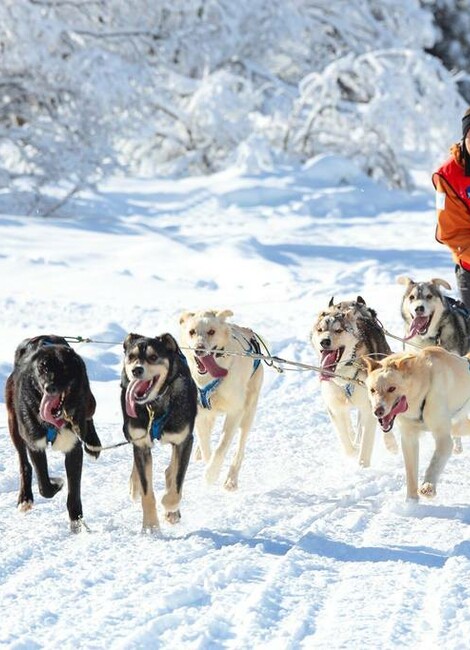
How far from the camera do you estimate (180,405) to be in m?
4.84

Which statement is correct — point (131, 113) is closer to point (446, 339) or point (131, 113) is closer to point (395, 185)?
point (395, 185)

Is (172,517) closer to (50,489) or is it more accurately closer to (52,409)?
(50,489)

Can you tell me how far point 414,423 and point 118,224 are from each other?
11145 millimetres

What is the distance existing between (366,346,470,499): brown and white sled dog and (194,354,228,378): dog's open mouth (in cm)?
90

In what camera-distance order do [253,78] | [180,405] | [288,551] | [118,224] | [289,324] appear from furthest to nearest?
1. [253,78]
2. [118,224]
3. [289,324]
4. [180,405]
5. [288,551]

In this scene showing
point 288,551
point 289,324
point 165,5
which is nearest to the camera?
point 288,551

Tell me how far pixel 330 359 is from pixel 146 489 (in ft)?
5.26

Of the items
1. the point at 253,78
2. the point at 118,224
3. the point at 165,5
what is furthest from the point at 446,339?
the point at 253,78

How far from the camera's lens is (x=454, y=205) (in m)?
6.09

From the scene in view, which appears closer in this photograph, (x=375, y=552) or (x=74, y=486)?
(x=375, y=552)

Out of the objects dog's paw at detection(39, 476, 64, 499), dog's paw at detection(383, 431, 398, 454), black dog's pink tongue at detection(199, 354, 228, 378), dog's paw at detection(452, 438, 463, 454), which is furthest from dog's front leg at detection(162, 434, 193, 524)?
dog's paw at detection(452, 438, 463, 454)

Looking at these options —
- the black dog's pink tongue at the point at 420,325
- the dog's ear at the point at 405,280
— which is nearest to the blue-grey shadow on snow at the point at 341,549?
the black dog's pink tongue at the point at 420,325

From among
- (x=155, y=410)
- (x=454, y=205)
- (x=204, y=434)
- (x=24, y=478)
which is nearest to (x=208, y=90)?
(x=454, y=205)

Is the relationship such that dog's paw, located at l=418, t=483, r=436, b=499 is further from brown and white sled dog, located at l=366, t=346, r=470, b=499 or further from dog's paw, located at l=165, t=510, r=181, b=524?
dog's paw, located at l=165, t=510, r=181, b=524
